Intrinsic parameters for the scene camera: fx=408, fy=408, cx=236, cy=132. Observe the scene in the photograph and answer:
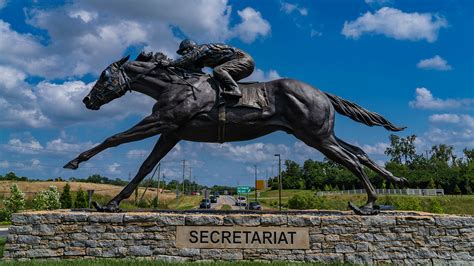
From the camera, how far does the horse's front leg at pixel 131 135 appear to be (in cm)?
757

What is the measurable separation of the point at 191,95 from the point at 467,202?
137 feet

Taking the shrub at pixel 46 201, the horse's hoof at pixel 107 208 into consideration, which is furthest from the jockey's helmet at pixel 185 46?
the shrub at pixel 46 201

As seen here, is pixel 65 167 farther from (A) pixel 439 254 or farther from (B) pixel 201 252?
(A) pixel 439 254

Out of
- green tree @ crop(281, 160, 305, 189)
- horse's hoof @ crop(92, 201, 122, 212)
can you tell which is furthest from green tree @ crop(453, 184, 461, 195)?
horse's hoof @ crop(92, 201, 122, 212)

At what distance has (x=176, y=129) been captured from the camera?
7.78m

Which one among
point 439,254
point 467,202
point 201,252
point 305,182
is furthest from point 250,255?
point 305,182

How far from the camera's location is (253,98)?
793cm

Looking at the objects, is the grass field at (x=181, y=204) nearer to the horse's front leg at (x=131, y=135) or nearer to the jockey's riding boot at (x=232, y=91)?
the horse's front leg at (x=131, y=135)

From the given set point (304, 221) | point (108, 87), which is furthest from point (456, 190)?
point (108, 87)

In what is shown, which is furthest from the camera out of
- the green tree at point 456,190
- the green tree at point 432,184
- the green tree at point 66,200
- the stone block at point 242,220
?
the green tree at point 432,184

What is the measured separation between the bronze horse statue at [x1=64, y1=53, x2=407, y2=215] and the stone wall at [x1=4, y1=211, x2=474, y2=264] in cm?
61

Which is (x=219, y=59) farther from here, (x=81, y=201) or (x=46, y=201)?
(x=81, y=201)

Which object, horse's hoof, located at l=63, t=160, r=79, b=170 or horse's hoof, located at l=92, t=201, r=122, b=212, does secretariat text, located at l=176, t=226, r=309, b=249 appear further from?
horse's hoof, located at l=63, t=160, r=79, b=170

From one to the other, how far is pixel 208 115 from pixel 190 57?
139 cm
